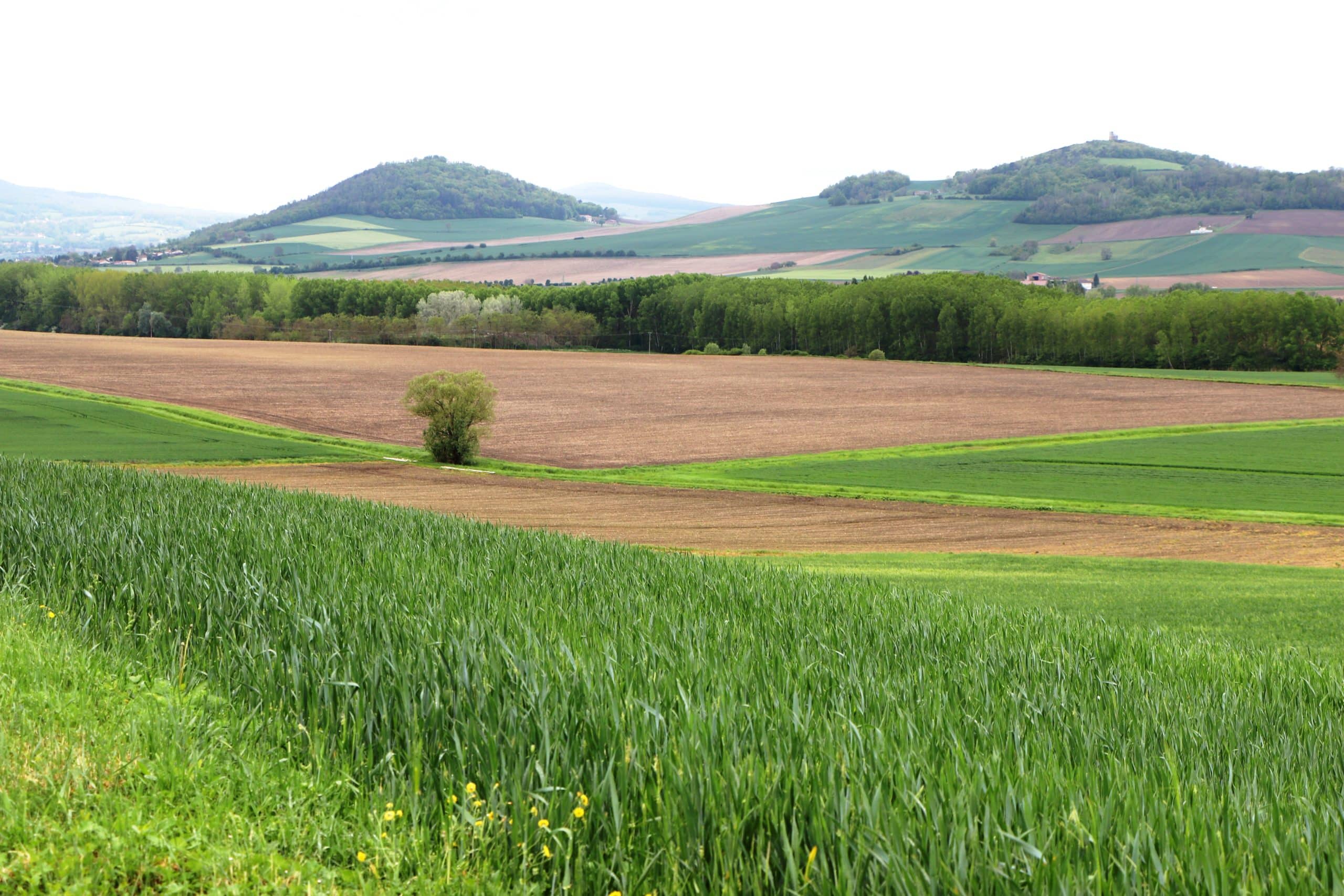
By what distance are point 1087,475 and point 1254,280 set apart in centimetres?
13944

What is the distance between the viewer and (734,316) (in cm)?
13350

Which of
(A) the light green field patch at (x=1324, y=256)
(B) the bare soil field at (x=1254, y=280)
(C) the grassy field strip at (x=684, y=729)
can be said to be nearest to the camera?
(C) the grassy field strip at (x=684, y=729)

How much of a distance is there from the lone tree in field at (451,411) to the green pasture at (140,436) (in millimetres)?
3353

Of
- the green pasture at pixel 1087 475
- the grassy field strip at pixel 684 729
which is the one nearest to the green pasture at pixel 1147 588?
the grassy field strip at pixel 684 729

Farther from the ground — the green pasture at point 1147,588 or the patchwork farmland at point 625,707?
the patchwork farmland at point 625,707

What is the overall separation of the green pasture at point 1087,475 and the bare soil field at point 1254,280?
110 metres

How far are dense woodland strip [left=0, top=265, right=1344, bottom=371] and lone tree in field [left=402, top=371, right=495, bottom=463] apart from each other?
76.6 meters

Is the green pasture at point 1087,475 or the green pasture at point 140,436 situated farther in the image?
the green pasture at point 140,436

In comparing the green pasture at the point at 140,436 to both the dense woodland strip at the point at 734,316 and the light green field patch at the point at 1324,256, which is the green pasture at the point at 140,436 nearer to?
the dense woodland strip at the point at 734,316

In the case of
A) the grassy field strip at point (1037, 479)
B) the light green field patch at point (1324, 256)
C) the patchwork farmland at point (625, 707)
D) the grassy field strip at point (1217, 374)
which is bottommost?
the grassy field strip at point (1037, 479)

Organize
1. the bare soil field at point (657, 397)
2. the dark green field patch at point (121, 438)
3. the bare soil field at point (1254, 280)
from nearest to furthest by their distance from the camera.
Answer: the dark green field patch at point (121, 438) → the bare soil field at point (657, 397) → the bare soil field at point (1254, 280)

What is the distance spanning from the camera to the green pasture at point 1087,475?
37.0 meters

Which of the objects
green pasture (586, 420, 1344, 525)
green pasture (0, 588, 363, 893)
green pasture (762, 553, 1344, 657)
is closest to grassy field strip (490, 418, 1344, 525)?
green pasture (586, 420, 1344, 525)

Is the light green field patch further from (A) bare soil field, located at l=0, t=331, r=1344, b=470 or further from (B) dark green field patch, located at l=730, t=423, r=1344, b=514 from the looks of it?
(B) dark green field patch, located at l=730, t=423, r=1344, b=514
